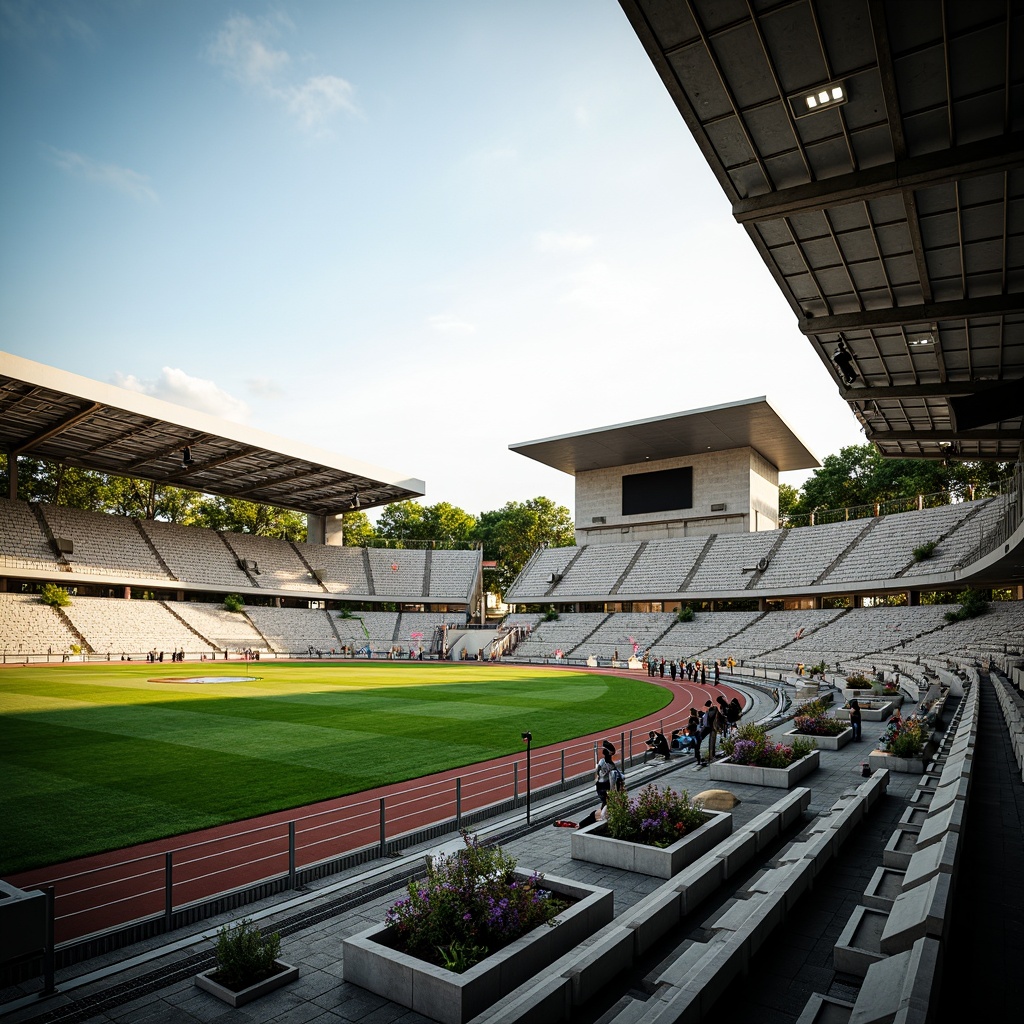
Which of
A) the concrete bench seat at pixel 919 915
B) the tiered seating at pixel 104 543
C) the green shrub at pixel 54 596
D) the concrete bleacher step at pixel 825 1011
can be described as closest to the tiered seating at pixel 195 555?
the tiered seating at pixel 104 543

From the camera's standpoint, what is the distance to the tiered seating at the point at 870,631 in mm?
44531

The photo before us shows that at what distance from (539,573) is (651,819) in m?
65.9

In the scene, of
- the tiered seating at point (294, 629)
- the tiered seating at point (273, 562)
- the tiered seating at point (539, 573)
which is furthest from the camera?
the tiered seating at point (539, 573)

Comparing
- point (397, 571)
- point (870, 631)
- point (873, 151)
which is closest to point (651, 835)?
point (873, 151)

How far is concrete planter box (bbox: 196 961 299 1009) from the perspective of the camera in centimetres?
680

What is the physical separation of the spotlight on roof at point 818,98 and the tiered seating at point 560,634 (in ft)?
175

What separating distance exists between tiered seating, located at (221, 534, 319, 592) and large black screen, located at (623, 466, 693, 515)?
35.6 meters

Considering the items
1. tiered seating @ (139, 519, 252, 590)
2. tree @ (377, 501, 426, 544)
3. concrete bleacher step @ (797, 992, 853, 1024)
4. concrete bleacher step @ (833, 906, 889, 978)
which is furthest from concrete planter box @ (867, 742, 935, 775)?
tree @ (377, 501, 426, 544)

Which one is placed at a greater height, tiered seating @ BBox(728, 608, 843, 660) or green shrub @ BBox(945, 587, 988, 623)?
green shrub @ BBox(945, 587, 988, 623)

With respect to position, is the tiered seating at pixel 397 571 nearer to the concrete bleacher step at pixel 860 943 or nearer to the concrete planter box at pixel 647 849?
the concrete planter box at pixel 647 849

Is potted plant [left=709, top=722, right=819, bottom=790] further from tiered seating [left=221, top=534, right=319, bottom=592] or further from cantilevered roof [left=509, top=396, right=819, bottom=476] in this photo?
tiered seating [left=221, top=534, right=319, bottom=592]

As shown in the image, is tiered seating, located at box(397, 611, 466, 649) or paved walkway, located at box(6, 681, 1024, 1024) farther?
tiered seating, located at box(397, 611, 466, 649)

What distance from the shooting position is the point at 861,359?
20047mm

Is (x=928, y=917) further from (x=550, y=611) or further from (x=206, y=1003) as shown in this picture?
(x=550, y=611)
